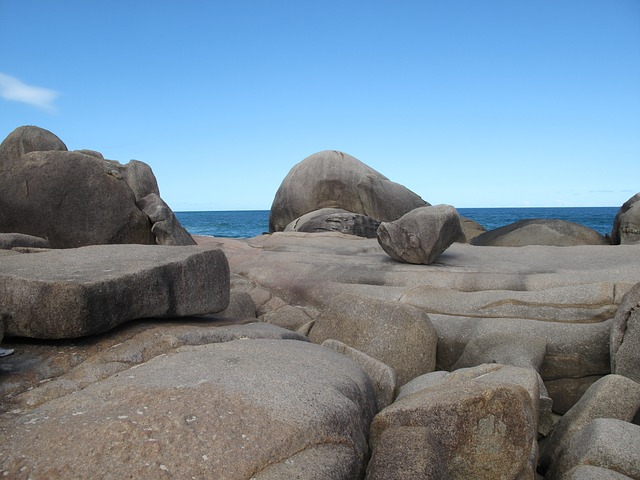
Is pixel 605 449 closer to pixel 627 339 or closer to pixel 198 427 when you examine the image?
pixel 627 339

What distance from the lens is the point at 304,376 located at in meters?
3.92

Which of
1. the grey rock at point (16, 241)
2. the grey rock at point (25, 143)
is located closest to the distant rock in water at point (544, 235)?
the grey rock at point (25, 143)

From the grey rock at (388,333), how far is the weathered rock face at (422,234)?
3098 millimetres

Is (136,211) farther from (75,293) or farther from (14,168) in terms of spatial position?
(75,293)

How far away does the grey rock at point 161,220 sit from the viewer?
11047 millimetres

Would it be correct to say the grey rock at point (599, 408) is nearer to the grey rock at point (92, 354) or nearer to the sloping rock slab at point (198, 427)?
the sloping rock slab at point (198, 427)

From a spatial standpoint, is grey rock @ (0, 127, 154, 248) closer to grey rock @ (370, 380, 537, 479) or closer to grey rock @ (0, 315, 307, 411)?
grey rock @ (0, 315, 307, 411)

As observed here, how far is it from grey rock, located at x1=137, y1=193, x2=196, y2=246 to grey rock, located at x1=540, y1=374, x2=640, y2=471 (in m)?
7.89

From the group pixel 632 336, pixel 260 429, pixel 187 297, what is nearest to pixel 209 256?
pixel 187 297

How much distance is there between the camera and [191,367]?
3939 millimetres

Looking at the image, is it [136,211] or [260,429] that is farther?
[136,211]

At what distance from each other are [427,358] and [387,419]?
2.72 meters

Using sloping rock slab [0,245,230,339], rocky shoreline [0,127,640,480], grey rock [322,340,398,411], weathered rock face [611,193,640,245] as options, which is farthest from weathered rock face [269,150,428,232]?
grey rock [322,340,398,411]

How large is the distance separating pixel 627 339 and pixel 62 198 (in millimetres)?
8468
